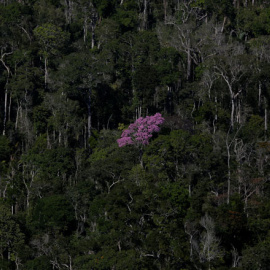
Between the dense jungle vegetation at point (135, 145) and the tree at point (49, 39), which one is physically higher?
the tree at point (49, 39)

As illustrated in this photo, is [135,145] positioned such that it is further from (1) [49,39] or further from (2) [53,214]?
(1) [49,39]

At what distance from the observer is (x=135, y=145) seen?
5950 cm

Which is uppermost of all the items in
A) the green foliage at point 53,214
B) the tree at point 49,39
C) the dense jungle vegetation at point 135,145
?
the tree at point 49,39

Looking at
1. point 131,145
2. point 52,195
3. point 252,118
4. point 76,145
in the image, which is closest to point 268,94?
point 252,118

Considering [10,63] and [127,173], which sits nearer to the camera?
[127,173]

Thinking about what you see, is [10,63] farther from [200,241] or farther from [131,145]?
[200,241]

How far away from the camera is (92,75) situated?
215ft

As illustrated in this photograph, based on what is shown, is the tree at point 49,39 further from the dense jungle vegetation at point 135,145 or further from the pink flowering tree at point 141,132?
the pink flowering tree at point 141,132

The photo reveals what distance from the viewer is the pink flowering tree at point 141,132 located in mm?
59219

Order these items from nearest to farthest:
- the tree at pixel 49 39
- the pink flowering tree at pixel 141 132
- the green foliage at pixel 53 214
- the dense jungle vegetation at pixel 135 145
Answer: the dense jungle vegetation at pixel 135 145 < the green foliage at pixel 53 214 < the pink flowering tree at pixel 141 132 < the tree at pixel 49 39

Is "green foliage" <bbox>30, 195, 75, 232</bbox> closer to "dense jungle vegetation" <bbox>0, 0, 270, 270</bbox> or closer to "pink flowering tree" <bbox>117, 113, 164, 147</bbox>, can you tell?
"dense jungle vegetation" <bbox>0, 0, 270, 270</bbox>

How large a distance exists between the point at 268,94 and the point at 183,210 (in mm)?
21381

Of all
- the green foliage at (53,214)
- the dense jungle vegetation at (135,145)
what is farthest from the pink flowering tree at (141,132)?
the green foliage at (53,214)

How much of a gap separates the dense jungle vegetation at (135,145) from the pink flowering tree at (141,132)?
34.0 inches
